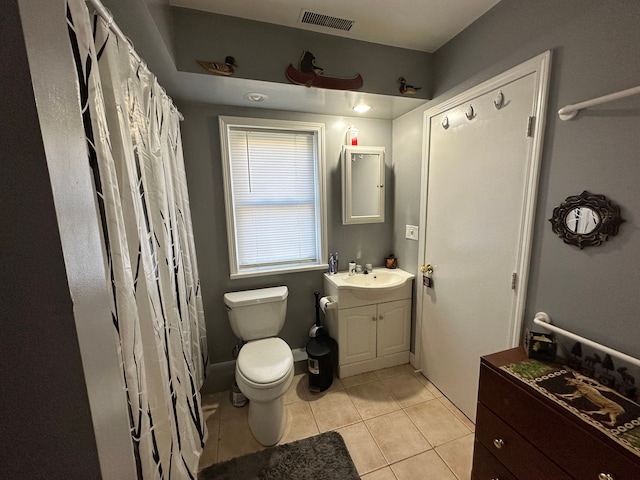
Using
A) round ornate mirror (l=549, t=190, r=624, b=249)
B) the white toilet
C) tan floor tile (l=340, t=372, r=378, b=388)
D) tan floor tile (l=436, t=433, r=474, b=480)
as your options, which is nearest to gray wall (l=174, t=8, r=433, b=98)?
round ornate mirror (l=549, t=190, r=624, b=249)

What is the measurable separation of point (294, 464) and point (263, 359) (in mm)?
575

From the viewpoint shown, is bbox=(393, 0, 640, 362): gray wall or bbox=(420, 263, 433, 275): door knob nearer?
bbox=(393, 0, 640, 362): gray wall

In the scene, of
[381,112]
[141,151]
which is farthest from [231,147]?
[381,112]

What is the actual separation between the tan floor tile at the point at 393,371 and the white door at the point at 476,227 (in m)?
0.19

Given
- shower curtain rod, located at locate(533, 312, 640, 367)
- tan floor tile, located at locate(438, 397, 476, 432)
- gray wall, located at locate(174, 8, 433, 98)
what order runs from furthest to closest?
tan floor tile, located at locate(438, 397, 476, 432), gray wall, located at locate(174, 8, 433, 98), shower curtain rod, located at locate(533, 312, 640, 367)

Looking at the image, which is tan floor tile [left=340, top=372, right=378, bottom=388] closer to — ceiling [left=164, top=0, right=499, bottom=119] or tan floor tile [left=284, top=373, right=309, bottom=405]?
tan floor tile [left=284, top=373, right=309, bottom=405]

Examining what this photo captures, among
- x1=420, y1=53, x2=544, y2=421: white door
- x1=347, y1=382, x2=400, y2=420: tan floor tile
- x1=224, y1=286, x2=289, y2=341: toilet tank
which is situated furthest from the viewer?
x1=224, y1=286, x2=289, y2=341: toilet tank

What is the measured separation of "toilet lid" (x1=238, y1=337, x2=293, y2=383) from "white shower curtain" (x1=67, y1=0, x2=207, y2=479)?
32 cm

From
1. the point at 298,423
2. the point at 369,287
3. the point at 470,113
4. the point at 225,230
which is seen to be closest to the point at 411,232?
the point at 369,287

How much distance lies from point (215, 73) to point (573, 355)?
7.39ft

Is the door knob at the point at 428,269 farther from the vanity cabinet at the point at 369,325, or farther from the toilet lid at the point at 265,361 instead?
the toilet lid at the point at 265,361

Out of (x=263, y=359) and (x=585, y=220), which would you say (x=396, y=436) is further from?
(x=585, y=220)

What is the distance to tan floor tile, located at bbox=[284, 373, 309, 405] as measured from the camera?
191cm

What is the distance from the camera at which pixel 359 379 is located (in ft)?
6.88
